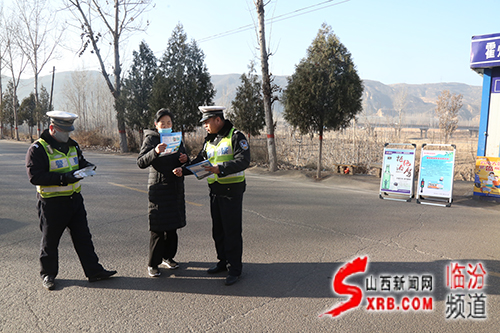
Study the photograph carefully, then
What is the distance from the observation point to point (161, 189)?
13.4 feet

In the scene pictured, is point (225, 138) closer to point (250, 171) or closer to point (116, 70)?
point (250, 171)

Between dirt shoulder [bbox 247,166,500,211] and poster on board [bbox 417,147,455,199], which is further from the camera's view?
dirt shoulder [bbox 247,166,500,211]

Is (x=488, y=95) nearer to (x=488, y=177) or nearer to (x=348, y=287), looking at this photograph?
(x=488, y=177)

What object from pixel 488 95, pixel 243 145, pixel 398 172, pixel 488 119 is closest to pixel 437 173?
pixel 398 172

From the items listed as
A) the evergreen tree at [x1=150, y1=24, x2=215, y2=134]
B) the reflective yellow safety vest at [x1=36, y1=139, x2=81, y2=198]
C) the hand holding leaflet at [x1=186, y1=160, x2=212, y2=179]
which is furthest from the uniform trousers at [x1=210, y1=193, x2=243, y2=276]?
the evergreen tree at [x1=150, y1=24, x2=215, y2=134]

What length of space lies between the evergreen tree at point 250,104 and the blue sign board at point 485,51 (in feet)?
34.6

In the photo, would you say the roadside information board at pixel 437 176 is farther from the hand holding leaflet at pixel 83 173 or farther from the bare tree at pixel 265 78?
the hand holding leaflet at pixel 83 173

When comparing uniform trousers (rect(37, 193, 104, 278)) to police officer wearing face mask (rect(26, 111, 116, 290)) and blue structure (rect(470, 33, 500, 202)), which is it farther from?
blue structure (rect(470, 33, 500, 202))

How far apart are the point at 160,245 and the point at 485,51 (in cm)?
914

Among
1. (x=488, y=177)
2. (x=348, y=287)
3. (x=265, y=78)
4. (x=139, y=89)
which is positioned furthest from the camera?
(x=139, y=89)

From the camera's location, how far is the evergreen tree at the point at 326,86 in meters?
12.2

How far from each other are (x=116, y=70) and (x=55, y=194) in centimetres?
2223

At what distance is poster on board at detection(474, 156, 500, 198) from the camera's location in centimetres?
866

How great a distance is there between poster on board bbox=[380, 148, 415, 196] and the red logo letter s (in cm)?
475
